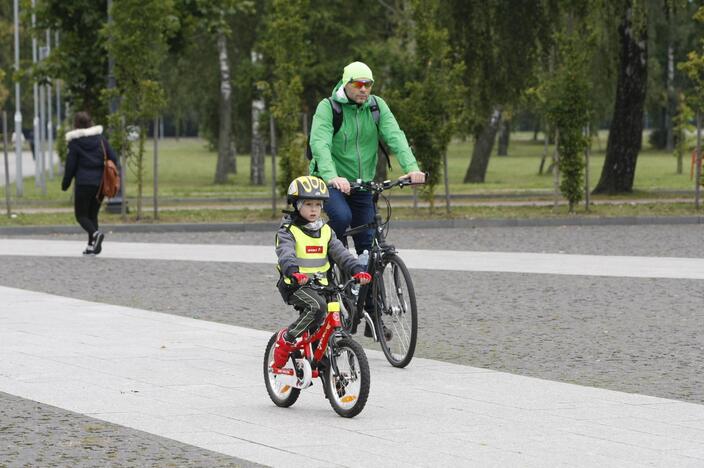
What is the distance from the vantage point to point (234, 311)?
12734 mm

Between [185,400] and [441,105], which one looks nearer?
[185,400]

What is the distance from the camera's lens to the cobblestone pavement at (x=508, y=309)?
9250mm

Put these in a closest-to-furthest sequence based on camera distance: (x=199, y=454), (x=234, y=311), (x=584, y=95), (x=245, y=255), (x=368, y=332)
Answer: (x=199, y=454) < (x=368, y=332) < (x=234, y=311) < (x=245, y=255) < (x=584, y=95)

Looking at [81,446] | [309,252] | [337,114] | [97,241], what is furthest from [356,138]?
[97,241]

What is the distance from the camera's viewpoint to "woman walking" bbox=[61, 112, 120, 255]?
1908 centimetres

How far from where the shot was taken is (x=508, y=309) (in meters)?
12.7

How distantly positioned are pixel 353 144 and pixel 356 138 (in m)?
0.05

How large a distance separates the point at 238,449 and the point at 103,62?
22951 mm

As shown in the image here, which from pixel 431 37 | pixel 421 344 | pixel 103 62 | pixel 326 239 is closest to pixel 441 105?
pixel 431 37

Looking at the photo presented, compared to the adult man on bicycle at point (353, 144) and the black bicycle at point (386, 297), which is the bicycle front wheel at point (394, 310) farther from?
the adult man on bicycle at point (353, 144)

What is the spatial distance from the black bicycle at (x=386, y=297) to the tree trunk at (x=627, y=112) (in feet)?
67.3

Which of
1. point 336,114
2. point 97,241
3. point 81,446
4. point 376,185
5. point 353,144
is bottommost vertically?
point 97,241

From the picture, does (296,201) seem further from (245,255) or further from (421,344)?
(245,255)

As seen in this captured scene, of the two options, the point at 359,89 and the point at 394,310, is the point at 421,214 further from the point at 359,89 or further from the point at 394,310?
the point at 394,310
